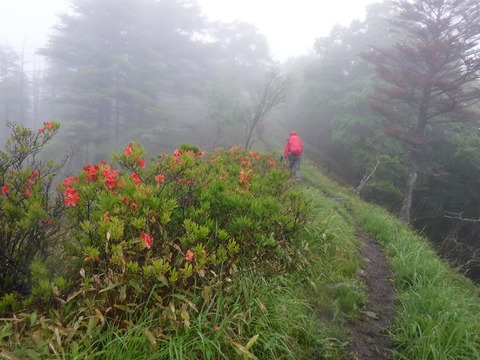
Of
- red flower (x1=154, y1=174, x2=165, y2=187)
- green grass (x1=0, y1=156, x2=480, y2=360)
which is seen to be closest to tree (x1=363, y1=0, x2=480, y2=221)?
green grass (x1=0, y1=156, x2=480, y2=360)

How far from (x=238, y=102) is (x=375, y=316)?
2000 centimetres

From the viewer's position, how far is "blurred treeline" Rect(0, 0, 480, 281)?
50.6 ft

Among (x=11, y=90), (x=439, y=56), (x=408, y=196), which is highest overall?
(x=439, y=56)

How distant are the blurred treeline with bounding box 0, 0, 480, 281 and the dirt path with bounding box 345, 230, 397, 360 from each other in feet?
29.8

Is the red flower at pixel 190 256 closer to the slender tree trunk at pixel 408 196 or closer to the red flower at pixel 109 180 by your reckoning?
the red flower at pixel 109 180

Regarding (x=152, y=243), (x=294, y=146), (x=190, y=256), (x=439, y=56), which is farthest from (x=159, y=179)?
(x=439, y=56)

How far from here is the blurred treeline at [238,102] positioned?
15.4 meters

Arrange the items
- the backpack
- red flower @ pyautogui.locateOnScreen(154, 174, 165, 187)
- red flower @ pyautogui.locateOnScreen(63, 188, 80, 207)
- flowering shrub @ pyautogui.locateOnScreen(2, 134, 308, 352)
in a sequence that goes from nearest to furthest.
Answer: flowering shrub @ pyautogui.locateOnScreen(2, 134, 308, 352) < red flower @ pyautogui.locateOnScreen(63, 188, 80, 207) < red flower @ pyautogui.locateOnScreen(154, 174, 165, 187) < the backpack

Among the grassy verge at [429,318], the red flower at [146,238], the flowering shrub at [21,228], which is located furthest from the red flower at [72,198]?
the grassy verge at [429,318]

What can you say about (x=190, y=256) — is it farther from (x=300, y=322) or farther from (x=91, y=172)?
(x=300, y=322)

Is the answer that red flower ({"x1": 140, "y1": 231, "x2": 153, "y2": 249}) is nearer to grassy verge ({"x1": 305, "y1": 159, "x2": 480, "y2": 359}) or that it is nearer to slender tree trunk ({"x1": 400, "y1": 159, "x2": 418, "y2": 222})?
grassy verge ({"x1": 305, "y1": 159, "x2": 480, "y2": 359})

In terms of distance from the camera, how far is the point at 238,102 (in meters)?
22.0

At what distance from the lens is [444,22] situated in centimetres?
1134

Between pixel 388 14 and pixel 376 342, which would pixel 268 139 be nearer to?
pixel 388 14
